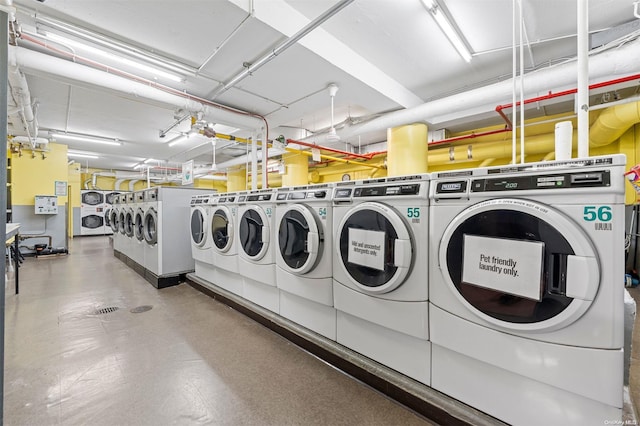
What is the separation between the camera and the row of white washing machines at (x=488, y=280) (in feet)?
3.43

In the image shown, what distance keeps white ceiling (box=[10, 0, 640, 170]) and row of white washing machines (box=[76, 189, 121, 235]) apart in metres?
7.71

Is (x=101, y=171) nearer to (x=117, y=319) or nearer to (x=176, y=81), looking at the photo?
(x=176, y=81)

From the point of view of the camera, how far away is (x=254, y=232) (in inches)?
108

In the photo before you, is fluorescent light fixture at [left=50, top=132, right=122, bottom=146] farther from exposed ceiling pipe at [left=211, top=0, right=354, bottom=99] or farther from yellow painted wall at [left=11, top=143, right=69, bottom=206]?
exposed ceiling pipe at [left=211, top=0, right=354, bottom=99]

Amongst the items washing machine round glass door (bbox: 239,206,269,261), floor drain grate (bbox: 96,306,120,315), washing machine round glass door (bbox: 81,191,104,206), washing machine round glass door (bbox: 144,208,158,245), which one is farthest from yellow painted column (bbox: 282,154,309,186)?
washing machine round glass door (bbox: 81,191,104,206)

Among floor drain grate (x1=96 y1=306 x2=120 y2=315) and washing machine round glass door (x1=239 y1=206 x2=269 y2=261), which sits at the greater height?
washing machine round glass door (x1=239 y1=206 x2=269 y2=261)

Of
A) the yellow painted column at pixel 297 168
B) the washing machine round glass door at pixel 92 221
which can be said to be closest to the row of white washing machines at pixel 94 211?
the washing machine round glass door at pixel 92 221

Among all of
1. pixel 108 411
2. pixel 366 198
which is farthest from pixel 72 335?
pixel 366 198

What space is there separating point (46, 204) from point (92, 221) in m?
5.68

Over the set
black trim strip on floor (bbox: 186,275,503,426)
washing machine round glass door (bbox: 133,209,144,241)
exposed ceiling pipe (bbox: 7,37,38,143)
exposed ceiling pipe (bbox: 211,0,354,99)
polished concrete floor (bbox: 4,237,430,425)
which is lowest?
polished concrete floor (bbox: 4,237,430,425)

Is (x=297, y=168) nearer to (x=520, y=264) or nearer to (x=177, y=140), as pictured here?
(x=177, y=140)

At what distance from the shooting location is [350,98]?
12.5ft

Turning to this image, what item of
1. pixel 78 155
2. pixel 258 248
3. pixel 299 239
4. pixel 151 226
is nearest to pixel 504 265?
pixel 299 239

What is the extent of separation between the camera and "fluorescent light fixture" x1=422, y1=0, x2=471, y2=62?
2.37m
